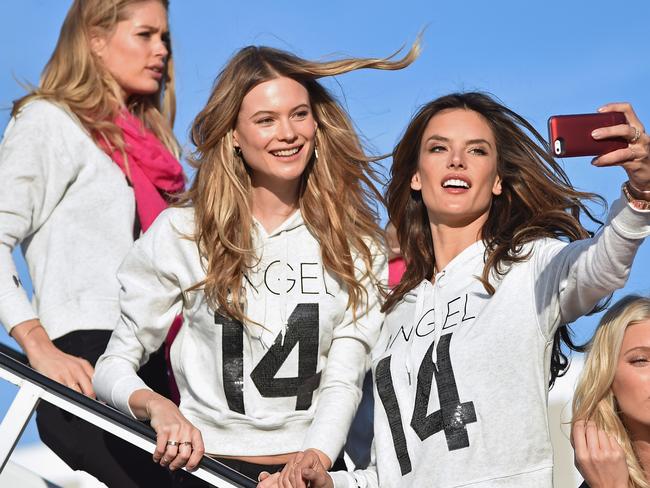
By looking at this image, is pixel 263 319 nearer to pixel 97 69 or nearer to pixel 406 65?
pixel 406 65

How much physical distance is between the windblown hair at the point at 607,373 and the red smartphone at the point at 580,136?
41.7 inches

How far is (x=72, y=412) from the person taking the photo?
3.81 metres

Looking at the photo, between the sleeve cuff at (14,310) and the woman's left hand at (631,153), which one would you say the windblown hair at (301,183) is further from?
the woman's left hand at (631,153)

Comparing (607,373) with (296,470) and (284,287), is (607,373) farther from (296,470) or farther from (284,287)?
(284,287)

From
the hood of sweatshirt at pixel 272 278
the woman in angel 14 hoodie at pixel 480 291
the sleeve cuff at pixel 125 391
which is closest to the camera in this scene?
the woman in angel 14 hoodie at pixel 480 291

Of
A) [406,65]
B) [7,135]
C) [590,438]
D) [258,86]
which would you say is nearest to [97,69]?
[7,135]

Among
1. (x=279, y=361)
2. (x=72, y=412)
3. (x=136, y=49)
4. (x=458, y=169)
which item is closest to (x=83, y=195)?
(x=136, y=49)

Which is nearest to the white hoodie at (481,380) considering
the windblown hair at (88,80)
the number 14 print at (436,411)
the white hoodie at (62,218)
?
the number 14 print at (436,411)

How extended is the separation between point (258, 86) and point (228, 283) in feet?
2.80

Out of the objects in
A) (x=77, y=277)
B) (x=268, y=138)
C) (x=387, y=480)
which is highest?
(x=268, y=138)

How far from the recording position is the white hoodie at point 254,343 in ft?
14.4

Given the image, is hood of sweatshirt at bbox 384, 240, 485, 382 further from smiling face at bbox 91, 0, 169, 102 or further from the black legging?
smiling face at bbox 91, 0, 169, 102

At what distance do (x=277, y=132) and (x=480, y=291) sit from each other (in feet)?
3.51

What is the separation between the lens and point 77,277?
499cm
